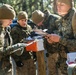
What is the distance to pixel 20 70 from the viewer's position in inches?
280

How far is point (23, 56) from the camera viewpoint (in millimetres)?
6871

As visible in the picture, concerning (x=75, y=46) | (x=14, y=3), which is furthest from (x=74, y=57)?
(x=14, y=3)

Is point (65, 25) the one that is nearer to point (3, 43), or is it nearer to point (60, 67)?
point (60, 67)

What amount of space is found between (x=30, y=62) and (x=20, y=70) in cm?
32

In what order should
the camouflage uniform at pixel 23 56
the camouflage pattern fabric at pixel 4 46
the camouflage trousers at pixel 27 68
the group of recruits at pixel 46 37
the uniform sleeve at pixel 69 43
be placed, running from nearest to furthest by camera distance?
the camouflage pattern fabric at pixel 4 46, the group of recruits at pixel 46 37, the uniform sleeve at pixel 69 43, the camouflage uniform at pixel 23 56, the camouflage trousers at pixel 27 68

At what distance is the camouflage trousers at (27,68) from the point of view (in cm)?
707

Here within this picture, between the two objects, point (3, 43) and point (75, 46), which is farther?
point (75, 46)

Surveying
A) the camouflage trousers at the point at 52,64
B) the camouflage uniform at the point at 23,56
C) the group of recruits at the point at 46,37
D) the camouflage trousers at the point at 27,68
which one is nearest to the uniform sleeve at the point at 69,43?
the group of recruits at the point at 46,37

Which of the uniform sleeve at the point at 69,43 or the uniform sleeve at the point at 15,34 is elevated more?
the uniform sleeve at the point at 69,43

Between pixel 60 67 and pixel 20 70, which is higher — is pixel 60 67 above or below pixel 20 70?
above

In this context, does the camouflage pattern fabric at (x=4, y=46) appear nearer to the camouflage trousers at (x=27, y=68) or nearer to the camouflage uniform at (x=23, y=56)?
the camouflage uniform at (x=23, y=56)

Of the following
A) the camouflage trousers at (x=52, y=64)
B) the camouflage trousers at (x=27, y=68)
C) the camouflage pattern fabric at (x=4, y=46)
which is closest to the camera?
the camouflage pattern fabric at (x=4, y=46)

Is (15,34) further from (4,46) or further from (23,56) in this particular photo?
(4,46)

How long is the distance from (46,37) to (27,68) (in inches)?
78.1
